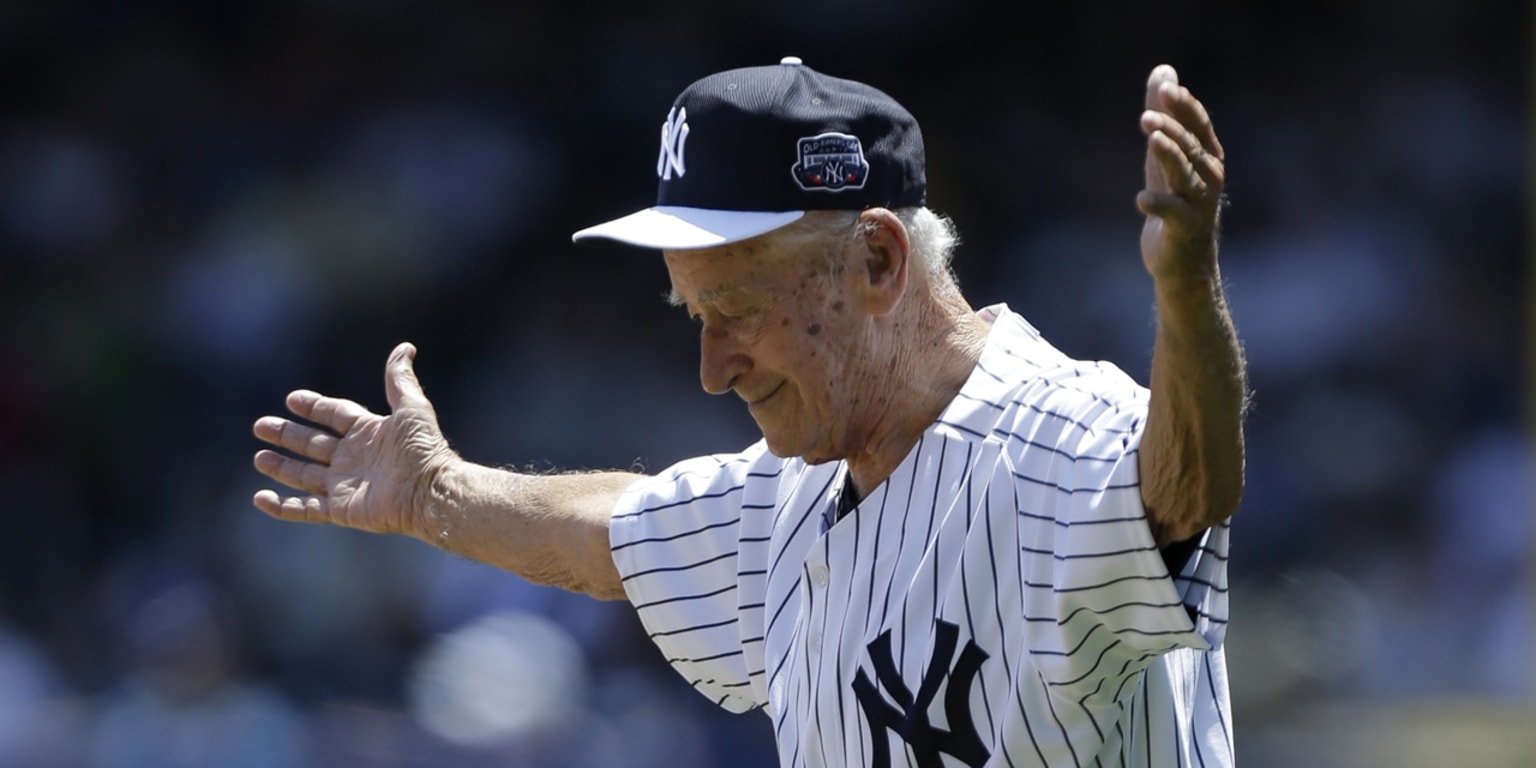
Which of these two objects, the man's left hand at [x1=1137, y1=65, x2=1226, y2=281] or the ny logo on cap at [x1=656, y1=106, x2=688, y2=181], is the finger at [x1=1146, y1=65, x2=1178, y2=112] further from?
the ny logo on cap at [x1=656, y1=106, x2=688, y2=181]

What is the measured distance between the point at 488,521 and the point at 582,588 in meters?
0.18

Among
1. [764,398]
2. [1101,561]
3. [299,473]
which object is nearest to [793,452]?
[764,398]

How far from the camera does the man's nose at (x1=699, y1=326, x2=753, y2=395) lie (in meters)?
2.21

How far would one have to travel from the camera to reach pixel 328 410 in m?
2.83

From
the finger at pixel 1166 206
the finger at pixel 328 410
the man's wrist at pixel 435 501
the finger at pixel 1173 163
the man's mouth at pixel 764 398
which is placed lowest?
the finger at pixel 1166 206

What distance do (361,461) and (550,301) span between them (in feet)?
14.7

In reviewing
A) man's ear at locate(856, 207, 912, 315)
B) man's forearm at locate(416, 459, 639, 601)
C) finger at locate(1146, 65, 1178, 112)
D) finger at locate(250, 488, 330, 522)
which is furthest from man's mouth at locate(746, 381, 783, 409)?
→ finger at locate(250, 488, 330, 522)

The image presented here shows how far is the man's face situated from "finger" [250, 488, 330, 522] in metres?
0.84

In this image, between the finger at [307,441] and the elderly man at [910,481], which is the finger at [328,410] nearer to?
the finger at [307,441]

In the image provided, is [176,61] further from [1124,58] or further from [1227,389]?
[1227,389]

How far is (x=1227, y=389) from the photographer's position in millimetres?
1653

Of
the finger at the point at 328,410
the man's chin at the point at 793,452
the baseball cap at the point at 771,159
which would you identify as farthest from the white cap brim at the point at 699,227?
the finger at the point at 328,410

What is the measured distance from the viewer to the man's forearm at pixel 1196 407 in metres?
1.63

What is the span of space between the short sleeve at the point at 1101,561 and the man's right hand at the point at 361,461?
1.11 m
